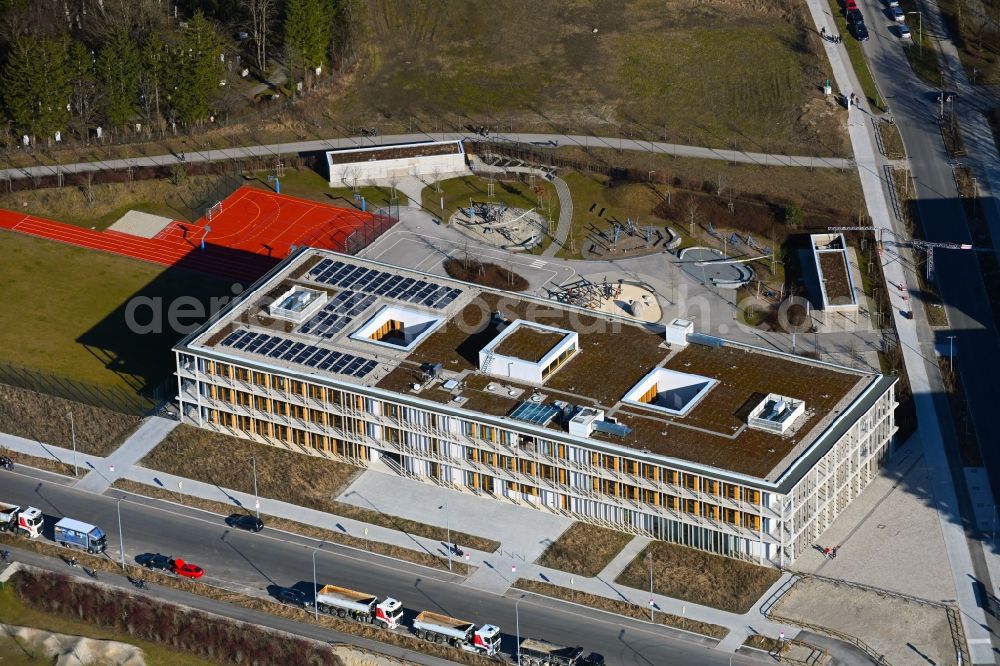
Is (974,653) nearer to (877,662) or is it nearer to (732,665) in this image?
(877,662)

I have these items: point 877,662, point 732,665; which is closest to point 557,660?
point 732,665

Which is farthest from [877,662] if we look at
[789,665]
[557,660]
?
[557,660]

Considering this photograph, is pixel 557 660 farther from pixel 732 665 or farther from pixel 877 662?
pixel 877 662

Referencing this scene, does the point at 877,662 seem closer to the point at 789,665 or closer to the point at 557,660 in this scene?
the point at 789,665

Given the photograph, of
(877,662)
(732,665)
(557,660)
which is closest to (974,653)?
(877,662)

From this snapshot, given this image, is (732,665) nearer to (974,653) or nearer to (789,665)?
(789,665)

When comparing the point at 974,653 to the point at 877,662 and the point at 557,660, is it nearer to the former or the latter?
the point at 877,662
